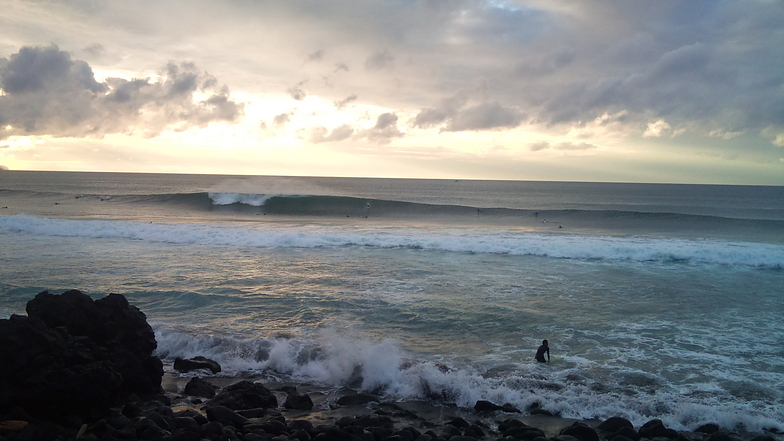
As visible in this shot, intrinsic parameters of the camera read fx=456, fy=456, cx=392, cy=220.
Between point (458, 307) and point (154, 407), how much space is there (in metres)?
6.92

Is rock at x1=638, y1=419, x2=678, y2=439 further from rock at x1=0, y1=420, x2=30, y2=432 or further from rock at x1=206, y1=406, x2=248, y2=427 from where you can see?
rock at x1=0, y1=420, x2=30, y2=432

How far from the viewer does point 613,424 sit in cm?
600

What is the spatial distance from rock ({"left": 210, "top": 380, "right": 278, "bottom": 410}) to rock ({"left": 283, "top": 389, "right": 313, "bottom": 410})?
0.21m

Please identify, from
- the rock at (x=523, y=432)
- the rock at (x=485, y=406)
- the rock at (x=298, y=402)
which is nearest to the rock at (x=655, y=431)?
the rock at (x=523, y=432)

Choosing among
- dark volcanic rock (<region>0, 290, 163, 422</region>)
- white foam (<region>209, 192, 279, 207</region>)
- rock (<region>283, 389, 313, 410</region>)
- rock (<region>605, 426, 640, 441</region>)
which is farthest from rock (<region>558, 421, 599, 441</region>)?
white foam (<region>209, 192, 279, 207</region>)

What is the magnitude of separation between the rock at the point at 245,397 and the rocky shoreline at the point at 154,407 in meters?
0.02

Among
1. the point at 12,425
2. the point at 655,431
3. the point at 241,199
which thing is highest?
the point at 241,199

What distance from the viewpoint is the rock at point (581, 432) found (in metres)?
5.68

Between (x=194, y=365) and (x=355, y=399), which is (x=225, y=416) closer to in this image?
(x=355, y=399)

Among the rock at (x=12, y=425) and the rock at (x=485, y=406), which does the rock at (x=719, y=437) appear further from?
the rock at (x=12, y=425)

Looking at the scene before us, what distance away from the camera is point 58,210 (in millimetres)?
34094

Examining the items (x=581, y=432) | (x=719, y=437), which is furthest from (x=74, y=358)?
(x=719, y=437)

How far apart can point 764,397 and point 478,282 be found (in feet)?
25.2

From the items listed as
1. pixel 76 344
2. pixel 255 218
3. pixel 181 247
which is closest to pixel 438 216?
pixel 255 218
